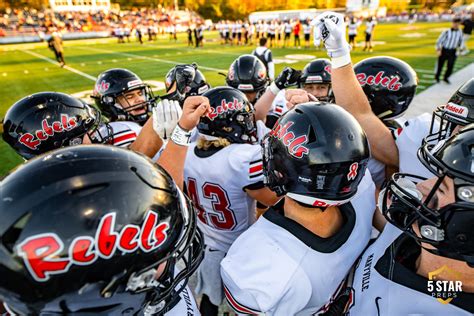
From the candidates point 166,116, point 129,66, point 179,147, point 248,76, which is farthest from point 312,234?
point 129,66

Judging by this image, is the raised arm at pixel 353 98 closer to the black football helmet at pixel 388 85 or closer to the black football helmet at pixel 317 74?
the black football helmet at pixel 388 85

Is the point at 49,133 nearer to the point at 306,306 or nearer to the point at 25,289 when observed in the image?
the point at 25,289

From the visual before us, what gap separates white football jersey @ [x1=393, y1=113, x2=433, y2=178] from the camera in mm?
2223

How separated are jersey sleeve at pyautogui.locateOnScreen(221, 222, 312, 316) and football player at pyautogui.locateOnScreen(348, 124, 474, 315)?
347 millimetres

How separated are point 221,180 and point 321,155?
116cm

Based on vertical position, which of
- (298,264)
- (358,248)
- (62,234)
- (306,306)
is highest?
(62,234)

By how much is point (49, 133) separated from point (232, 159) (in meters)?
1.44

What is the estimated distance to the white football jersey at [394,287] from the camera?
1341 mm

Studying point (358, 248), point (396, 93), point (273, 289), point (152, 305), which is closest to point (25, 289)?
point (152, 305)

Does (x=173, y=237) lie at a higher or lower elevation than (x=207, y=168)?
higher

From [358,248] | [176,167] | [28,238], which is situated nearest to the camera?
[28,238]

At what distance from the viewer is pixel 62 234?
1164mm

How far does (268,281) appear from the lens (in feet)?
4.97

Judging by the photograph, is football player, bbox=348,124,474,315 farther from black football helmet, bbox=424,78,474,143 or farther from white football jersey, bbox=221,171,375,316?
black football helmet, bbox=424,78,474,143
